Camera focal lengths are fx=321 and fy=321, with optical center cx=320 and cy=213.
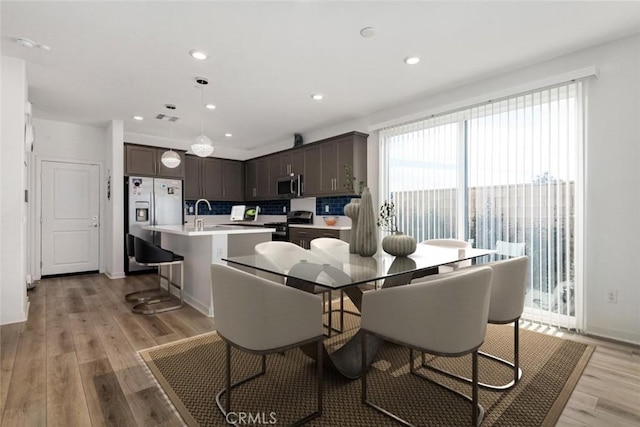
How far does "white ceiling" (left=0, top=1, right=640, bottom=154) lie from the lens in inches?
90.9

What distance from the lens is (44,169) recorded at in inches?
197

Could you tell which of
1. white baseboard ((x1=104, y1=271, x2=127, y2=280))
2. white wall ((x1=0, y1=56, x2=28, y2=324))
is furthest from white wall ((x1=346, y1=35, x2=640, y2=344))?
white baseboard ((x1=104, y1=271, x2=127, y2=280))

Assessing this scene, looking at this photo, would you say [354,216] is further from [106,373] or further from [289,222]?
[289,222]

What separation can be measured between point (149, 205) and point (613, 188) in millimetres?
6083

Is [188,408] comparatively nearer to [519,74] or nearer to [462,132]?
[462,132]

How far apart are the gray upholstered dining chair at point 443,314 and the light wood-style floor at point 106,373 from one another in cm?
76

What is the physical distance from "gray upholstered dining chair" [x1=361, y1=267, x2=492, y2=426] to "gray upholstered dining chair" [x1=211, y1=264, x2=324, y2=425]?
1.27 feet

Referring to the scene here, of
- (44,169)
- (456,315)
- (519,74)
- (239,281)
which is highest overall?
(519,74)

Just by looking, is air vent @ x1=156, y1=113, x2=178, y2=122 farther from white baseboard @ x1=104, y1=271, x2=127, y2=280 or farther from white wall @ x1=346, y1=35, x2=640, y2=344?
white wall @ x1=346, y1=35, x2=640, y2=344

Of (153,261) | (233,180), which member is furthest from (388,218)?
(233,180)

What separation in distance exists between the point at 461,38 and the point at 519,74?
102 cm

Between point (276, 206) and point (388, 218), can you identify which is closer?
point (388, 218)

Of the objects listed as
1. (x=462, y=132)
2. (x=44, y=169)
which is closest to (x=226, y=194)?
(x=44, y=169)

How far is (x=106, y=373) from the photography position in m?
2.09
